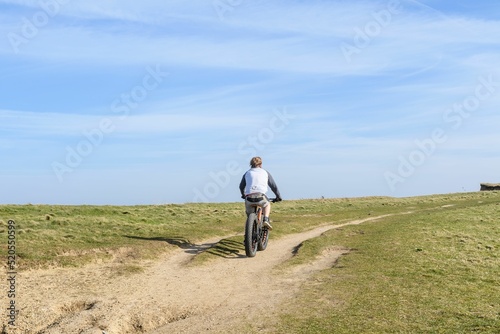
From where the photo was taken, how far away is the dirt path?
11.8 metres

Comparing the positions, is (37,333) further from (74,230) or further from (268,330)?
(74,230)

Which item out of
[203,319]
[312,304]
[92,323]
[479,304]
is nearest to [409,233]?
[479,304]

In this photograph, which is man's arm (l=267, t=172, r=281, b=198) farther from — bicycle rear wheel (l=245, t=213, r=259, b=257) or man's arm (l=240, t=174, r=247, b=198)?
bicycle rear wheel (l=245, t=213, r=259, b=257)

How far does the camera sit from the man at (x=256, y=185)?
744 inches

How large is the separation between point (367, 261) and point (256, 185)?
202 inches

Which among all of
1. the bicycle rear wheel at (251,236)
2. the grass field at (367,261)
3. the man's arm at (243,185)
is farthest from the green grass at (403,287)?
the man's arm at (243,185)

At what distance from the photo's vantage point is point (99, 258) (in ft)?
62.3

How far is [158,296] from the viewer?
13.9 metres

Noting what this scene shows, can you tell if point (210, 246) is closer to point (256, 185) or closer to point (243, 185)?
point (243, 185)

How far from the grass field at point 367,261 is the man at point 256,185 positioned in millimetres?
2568

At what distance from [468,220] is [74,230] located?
992 inches

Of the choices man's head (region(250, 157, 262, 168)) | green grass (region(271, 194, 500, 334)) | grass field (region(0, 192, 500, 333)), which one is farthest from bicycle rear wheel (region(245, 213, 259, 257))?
man's head (region(250, 157, 262, 168))

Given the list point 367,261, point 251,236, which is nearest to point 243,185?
point 251,236

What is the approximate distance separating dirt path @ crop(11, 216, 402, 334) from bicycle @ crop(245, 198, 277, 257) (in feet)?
1.75
